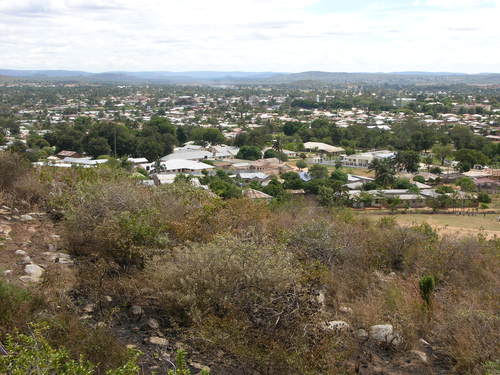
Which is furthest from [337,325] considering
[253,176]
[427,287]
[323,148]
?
[323,148]

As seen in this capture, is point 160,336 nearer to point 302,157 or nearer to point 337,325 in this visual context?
point 337,325

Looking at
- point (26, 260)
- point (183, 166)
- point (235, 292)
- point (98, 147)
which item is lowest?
point (183, 166)

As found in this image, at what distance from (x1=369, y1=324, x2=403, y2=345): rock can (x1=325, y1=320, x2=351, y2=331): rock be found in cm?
22

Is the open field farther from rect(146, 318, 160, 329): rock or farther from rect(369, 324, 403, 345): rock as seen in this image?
rect(146, 318, 160, 329): rock

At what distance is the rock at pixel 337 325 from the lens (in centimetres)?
427

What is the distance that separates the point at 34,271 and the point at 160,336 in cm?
161

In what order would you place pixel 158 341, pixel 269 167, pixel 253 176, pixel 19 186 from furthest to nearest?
pixel 269 167 < pixel 253 176 < pixel 19 186 < pixel 158 341

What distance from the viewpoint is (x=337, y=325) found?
4.48 m

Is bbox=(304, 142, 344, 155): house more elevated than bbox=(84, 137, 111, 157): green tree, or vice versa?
bbox=(84, 137, 111, 157): green tree

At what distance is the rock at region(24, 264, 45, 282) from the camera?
5047mm

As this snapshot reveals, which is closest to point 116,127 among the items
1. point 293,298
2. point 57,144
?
point 57,144

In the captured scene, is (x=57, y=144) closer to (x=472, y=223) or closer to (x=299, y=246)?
(x=472, y=223)

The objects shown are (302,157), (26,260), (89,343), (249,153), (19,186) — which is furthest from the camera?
(302,157)

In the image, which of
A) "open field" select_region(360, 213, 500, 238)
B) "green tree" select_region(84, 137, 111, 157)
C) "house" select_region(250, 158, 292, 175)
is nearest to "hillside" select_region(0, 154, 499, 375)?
"open field" select_region(360, 213, 500, 238)
